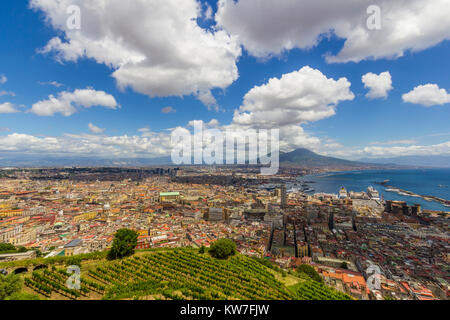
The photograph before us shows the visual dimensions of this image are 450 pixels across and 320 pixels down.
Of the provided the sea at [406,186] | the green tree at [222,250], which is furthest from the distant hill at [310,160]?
the green tree at [222,250]

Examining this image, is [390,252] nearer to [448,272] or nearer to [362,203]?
[448,272]

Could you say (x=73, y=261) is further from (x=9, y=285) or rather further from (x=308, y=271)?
(x=308, y=271)

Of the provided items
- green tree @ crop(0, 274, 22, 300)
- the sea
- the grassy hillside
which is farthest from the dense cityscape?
the sea

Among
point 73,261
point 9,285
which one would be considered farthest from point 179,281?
point 9,285

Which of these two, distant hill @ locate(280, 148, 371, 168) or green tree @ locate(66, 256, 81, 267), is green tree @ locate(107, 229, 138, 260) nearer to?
green tree @ locate(66, 256, 81, 267)

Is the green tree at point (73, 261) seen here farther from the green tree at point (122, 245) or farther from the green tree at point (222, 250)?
the green tree at point (222, 250)
